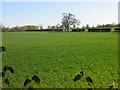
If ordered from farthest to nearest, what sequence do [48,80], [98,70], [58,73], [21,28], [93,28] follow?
[21,28], [93,28], [98,70], [58,73], [48,80]

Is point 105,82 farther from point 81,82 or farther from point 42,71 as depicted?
point 42,71

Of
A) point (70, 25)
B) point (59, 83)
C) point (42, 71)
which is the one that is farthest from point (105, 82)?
point (70, 25)

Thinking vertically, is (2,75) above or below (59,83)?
above

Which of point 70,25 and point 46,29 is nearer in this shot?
point 46,29

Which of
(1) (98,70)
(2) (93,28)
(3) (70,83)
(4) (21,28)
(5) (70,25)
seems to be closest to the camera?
(3) (70,83)

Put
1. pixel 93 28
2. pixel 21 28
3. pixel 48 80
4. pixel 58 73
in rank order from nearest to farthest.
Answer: pixel 48 80 → pixel 58 73 → pixel 93 28 → pixel 21 28

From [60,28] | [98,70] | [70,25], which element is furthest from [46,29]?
[98,70]

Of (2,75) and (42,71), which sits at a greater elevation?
(2,75)

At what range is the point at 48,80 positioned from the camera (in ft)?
24.2

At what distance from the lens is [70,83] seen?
6.84 metres

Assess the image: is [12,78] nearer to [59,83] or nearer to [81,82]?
[59,83]

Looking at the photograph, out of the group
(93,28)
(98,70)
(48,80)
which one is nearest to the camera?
(48,80)

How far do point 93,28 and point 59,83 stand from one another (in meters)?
87.2

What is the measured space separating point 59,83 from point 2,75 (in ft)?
15.2
